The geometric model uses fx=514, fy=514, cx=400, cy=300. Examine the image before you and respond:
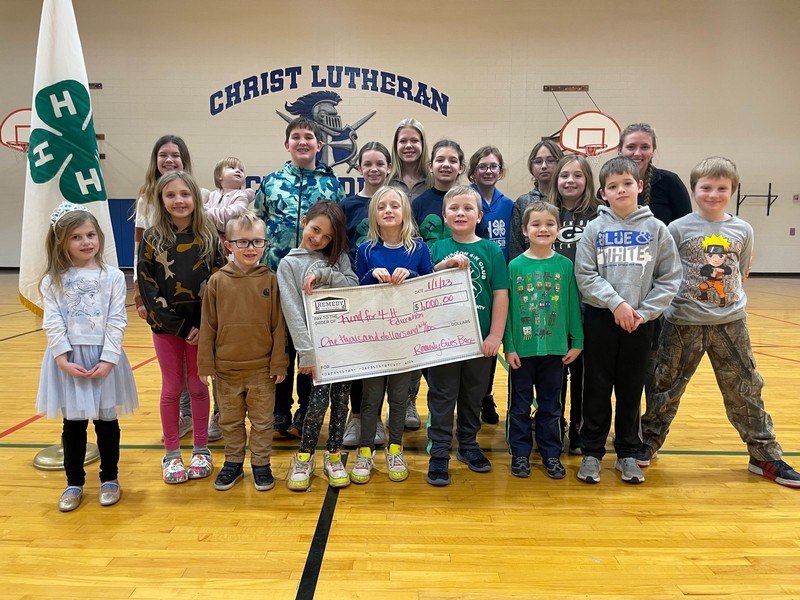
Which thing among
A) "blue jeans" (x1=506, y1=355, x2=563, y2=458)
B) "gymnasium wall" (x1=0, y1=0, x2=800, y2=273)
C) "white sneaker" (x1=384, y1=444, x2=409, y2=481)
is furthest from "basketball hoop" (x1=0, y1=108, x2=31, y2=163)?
"blue jeans" (x1=506, y1=355, x2=563, y2=458)

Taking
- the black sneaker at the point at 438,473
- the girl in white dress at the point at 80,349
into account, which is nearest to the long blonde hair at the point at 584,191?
the black sneaker at the point at 438,473

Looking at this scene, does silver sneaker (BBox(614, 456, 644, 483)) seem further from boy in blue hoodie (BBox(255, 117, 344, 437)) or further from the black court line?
boy in blue hoodie (BBox(255, 117, 344, 437))

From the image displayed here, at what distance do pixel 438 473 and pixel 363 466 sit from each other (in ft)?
1.20

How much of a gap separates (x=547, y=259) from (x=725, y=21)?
40.5 ft

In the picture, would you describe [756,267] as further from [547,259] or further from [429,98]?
[547,259]

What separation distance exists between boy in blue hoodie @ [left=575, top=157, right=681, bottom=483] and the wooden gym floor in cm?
24

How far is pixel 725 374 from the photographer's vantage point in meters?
2.57

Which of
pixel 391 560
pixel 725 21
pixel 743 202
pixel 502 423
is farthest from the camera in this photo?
pixel 743 202

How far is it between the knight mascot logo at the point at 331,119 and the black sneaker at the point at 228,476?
949cm

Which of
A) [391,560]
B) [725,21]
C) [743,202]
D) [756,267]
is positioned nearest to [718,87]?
[725,21]

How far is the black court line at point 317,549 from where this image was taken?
1.71m

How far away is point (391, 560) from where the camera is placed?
187 cm

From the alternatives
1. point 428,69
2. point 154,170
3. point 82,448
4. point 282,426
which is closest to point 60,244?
point 154,170

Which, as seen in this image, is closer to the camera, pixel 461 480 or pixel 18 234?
pixel 461 480
